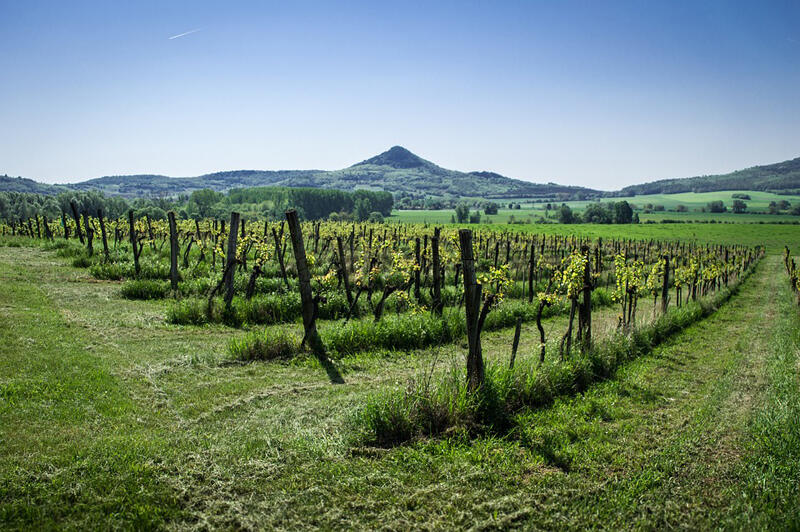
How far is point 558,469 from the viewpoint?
5055 millimetres

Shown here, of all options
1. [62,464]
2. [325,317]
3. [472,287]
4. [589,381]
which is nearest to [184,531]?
[62,464]

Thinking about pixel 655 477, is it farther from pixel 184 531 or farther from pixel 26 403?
pixel 26 403

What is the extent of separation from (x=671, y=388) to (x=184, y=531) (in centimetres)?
835

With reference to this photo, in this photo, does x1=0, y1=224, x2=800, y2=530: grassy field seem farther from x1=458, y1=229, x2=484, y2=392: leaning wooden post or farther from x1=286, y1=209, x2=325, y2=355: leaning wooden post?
x1=458, y1=229, x2=484, y2=392: leaning wooden post

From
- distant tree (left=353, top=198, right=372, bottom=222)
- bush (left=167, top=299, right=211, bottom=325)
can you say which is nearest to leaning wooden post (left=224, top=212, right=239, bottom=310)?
bush (left=167, top=299, right=211, bottom=325)

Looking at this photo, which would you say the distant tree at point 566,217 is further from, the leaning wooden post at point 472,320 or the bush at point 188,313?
the leaning wooden post at point 472,320

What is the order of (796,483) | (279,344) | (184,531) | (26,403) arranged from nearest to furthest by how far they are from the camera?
(184,531) < (796,483) < (26,403) < (279,344)

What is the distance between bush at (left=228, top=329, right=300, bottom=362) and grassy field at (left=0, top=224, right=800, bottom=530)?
11.5 inches

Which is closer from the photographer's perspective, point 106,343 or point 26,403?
point 26,403

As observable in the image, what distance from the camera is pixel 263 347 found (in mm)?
8805

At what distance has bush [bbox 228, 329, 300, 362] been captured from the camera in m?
8.62

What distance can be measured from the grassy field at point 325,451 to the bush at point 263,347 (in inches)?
11.5

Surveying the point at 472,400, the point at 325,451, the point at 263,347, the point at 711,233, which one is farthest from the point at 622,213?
the point at 325,451

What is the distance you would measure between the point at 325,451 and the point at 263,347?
4261 millimetres
